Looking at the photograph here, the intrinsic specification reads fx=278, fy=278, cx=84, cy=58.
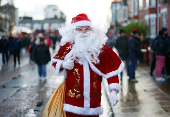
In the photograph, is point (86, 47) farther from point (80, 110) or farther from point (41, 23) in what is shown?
point (41, 23)

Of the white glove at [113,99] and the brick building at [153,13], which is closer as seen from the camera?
the white glove at [113,99]

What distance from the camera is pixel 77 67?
356cm

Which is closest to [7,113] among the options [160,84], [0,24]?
[160,84]

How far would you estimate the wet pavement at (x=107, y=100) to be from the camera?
586 centimetres

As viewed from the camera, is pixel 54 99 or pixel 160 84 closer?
pixel 54 99

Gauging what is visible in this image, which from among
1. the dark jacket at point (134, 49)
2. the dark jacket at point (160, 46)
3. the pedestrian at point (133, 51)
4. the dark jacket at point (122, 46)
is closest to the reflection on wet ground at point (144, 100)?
the pedestrian at point (133, 51)

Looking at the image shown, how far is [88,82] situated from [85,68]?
18 cm

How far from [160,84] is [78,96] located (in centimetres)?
620

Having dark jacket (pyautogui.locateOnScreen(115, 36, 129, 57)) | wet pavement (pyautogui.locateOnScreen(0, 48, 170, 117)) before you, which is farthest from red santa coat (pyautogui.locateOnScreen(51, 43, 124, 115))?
dark jacket (pyautogui.locateOnScreen(115, 36, 129, 57))

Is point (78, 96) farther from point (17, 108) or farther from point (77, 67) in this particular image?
point (17, 108)

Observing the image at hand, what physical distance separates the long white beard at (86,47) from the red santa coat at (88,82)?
2.3 inches

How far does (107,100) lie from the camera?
7062 millimetres

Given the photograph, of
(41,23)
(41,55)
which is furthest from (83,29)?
(41,23)

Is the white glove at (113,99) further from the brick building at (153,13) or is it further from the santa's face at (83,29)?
the brick building at (153,13)
